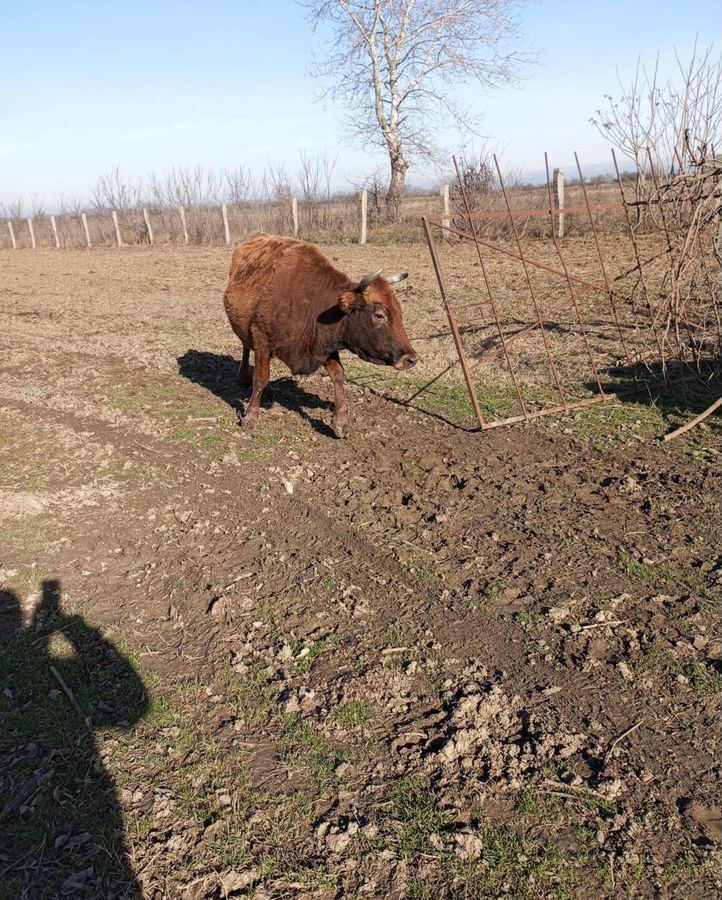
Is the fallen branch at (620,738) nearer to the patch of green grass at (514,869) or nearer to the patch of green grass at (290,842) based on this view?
the patch of green grass at (514,869)

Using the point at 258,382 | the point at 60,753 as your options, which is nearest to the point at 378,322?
the point at 258,382

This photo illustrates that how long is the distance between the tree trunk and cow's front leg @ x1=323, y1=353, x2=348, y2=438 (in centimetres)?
2095

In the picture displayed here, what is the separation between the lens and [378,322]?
20.0 feet

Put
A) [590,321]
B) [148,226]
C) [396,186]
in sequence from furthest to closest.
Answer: [148,226] < [396,186] < [590,321]

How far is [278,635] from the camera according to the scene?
3723 mm

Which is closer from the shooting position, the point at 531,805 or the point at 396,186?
the point at 531,805

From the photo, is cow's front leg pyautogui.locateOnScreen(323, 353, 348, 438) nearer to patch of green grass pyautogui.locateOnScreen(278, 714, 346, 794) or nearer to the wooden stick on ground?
the wooden stick on ground

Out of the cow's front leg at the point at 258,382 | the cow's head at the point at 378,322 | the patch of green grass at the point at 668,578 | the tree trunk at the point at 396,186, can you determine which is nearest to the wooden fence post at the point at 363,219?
the tree trunk at the point at 396,186

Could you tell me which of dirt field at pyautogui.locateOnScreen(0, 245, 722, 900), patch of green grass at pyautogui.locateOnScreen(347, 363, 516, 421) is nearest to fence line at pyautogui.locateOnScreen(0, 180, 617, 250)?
patch of green grass at pyautogui.locateOnScreen(347, 363, 516, 421)

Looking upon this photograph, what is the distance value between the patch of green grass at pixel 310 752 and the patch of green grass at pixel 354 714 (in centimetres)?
13

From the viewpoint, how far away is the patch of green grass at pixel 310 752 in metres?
2.82

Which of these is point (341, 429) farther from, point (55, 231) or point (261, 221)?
point (55, 231)

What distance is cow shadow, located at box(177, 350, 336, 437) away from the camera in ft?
24.2

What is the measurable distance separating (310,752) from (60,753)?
1094mm
